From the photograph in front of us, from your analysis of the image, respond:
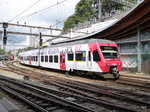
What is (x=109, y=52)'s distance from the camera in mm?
13461

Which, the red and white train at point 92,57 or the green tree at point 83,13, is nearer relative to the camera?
the red and white train at point 92,57

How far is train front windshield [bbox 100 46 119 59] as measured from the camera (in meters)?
13.1

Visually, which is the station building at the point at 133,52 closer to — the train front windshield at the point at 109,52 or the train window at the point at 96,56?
the train front windshield at the point at 109,52

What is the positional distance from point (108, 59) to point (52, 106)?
7433 mm

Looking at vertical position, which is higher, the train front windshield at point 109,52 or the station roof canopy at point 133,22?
the station roof canopy at point 133,22

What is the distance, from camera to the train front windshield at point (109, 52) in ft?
43.0

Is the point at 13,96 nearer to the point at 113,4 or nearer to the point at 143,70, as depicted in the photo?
the point at 143,70

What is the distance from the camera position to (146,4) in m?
14.6

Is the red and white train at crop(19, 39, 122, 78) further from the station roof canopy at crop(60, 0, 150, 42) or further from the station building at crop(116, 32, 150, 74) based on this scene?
the station building at crop(116, 32, 150, 74)

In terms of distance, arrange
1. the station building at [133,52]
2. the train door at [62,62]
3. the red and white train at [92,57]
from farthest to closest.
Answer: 1. the station building at [133,52]
2. the train door at [62,62]
3. the red and white train at [92,57]

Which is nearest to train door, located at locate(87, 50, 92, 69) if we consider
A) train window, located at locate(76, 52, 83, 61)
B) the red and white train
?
the red and white train

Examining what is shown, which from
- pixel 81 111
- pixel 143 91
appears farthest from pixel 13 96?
pixel 143 91

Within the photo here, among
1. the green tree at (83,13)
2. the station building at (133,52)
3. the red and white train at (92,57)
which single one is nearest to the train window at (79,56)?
the red and white train at (92,57)

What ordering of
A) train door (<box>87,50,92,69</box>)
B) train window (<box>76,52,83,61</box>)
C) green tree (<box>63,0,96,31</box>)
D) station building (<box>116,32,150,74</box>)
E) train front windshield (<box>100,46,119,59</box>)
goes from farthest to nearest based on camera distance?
green tree (<box>63,0,96,31</box>)
station building (<box>116,32,150,74</box>)
train window (<box>76,52,83,61</box>)
train door (<box>87,50,92,69</box>)
train front windshield (<box>100,46,119,59</box>)
